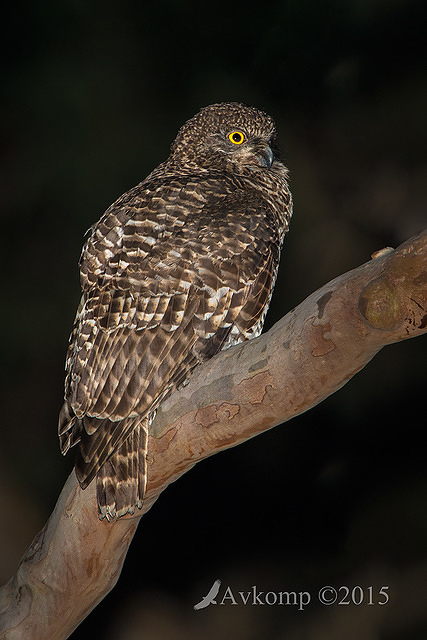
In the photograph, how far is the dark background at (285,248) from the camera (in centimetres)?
412

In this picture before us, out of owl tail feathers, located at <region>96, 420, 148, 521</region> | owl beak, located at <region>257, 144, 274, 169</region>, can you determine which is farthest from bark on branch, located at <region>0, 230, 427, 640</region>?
owl beak, located at <region>257, 144, 274, 169</region>

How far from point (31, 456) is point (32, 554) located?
2161mm

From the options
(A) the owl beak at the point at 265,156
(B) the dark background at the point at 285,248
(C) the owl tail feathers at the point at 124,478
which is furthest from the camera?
(B) the dark background at the point at 285,248

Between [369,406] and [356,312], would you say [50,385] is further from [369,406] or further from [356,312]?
[356,312]

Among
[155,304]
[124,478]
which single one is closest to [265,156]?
[155,304]

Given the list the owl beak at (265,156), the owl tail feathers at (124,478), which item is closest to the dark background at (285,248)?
the owl beak at (265,156)

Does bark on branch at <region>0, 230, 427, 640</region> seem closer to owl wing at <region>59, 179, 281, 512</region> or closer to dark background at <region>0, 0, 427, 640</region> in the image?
owl wing at <region>59, 179, 281, 512</region>

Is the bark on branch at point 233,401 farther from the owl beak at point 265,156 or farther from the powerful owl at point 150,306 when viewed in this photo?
the owl beak at point 265,156

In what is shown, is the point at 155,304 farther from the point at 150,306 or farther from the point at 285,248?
the point at 285,248

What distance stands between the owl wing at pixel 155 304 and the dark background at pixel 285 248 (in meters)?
1.92

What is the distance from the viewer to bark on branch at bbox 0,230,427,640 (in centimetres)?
151

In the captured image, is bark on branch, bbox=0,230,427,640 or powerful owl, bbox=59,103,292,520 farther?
powerful owl, bbox=59,103,292,520

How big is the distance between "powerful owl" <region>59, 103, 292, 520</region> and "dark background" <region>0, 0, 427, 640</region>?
73.6 inches

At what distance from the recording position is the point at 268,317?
13.7 ft
